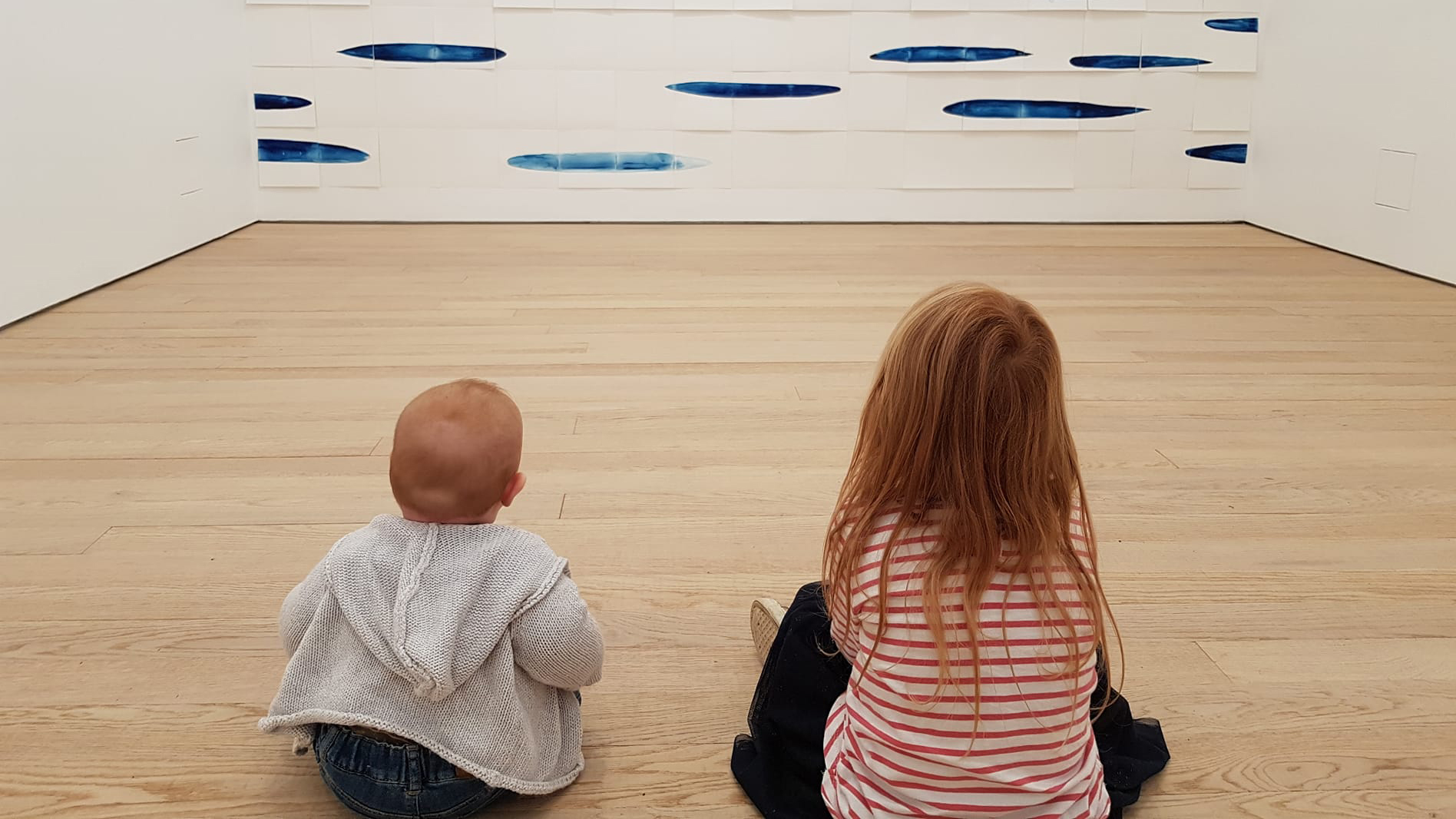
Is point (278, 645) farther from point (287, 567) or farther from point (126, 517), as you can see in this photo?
point (126, 517)

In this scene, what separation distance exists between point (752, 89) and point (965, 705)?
4.13 m

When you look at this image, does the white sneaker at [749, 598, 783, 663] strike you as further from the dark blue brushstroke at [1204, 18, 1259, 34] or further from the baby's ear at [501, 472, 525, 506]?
the dark blue brushstroke at [1204, 18, 1259, 34]

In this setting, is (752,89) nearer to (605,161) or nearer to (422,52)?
(605,161)

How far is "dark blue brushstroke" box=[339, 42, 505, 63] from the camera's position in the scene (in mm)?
4727

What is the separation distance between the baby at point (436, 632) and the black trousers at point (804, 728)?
0.19m

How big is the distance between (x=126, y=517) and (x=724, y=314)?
170 cm

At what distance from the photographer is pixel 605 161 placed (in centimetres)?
486

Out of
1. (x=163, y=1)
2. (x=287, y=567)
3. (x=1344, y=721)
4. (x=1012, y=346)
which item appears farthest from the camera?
(x=163, y=1)

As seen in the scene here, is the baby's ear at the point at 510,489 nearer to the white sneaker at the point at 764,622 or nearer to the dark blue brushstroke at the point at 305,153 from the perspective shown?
the white sneaker at the point at 764,622

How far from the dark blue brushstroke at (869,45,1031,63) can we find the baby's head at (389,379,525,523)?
4065 millimetres

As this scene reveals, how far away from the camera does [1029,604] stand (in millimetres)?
961

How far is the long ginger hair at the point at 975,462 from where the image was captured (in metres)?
0.93

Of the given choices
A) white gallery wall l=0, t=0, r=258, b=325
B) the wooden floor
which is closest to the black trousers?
the wooden floor

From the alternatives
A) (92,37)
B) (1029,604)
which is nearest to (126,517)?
(1029,604)
